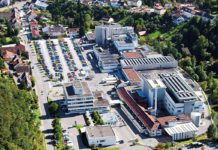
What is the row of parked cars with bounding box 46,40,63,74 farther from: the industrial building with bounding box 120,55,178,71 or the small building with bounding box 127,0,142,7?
the small building with bounding box 127,0,142,7

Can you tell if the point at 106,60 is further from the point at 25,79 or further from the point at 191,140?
the point at 191,140

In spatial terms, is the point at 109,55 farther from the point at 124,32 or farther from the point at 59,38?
the point at 59,38

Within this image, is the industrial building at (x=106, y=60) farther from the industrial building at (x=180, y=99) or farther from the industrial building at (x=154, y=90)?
the industrial building at (x=180, y=99)

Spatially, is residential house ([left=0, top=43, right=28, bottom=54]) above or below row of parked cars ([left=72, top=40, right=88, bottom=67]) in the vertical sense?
above

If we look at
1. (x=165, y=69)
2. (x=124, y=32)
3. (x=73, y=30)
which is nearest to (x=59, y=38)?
(x=73, y=30)

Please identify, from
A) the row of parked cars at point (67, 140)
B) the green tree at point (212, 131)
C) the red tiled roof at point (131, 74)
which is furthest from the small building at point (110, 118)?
the green tree at point (212, 131)

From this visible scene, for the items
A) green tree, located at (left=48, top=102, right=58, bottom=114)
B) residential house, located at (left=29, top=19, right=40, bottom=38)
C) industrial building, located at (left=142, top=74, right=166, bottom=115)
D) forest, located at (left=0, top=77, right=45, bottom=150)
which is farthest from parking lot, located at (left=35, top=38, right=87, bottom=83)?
industrial building, located at (left=142, top=74, right=166, bottom=115)

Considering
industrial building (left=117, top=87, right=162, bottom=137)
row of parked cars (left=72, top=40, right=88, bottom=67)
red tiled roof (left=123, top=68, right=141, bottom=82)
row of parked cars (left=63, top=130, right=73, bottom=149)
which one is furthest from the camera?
row of parked cars (left=72, top=40, right=88, bottom=67)
